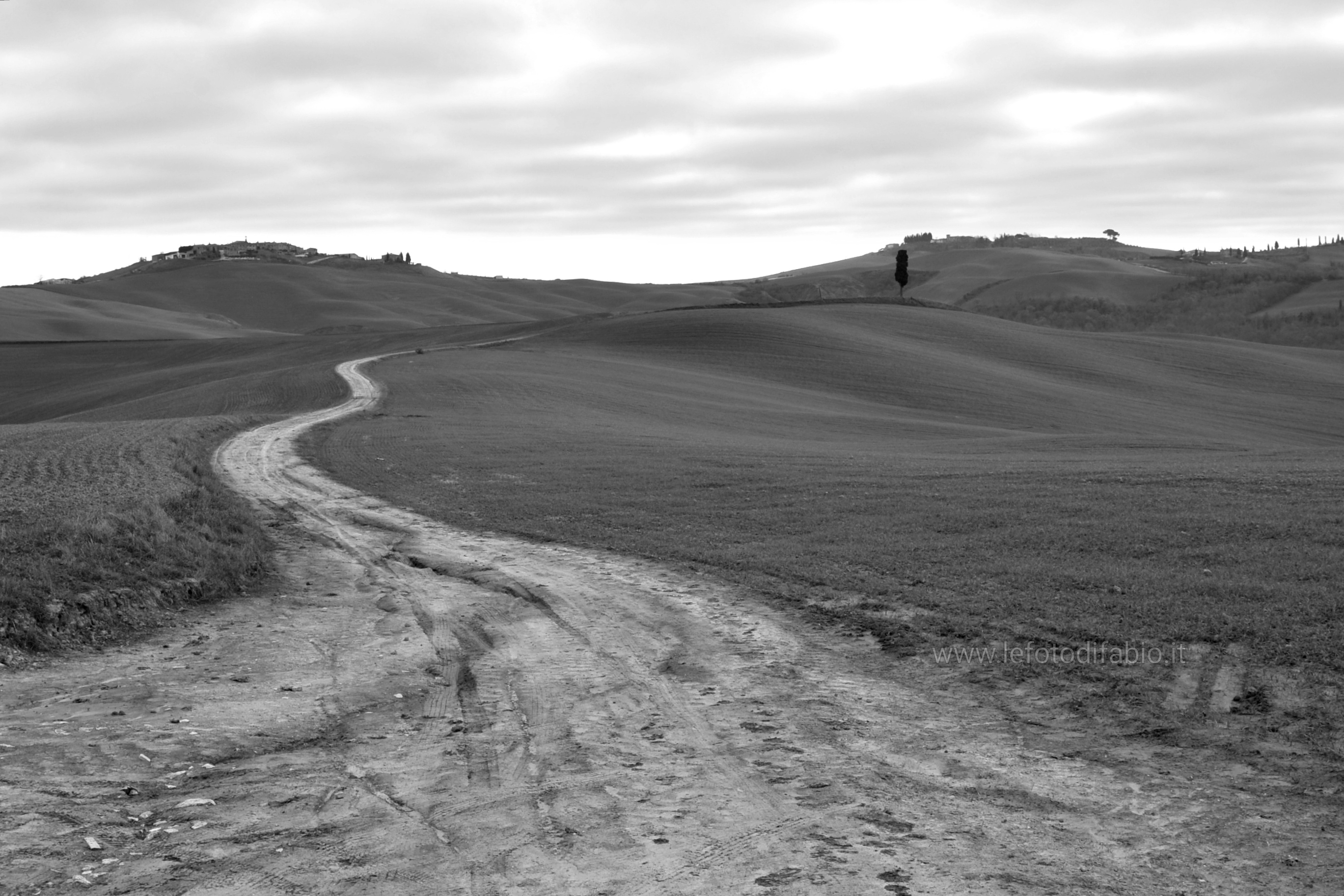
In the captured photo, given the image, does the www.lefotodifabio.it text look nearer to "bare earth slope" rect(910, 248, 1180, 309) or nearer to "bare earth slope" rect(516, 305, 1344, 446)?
"bare earth slope" rect(516, 305, 1344, 446)

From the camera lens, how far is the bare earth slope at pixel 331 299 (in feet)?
566

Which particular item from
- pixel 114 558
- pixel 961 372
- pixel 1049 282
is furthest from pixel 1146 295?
pixel 114 558

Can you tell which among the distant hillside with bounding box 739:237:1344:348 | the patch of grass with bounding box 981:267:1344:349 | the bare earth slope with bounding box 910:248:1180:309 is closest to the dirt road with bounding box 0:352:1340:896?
the distant hillside with bounding box 739:237:1344:348

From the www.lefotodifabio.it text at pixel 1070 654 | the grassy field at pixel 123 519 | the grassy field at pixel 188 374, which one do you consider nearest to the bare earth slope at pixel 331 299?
the grassy field at pixel 188 374

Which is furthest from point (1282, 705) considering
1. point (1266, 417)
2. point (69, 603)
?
point (1266, 417)

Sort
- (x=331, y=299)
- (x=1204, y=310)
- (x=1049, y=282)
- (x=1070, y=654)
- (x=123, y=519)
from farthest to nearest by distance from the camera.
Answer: (x=331, y=299) < (x=1049, y=282) < (x=1204, y=310) < (x=123, y=519) < (x=1070, y=654)

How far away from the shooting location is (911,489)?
763 inches

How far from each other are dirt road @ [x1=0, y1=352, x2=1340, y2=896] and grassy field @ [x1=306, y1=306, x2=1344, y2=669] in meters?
2.16

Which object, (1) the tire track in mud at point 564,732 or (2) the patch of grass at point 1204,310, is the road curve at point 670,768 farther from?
(2) the patch of grass at point 1204,310

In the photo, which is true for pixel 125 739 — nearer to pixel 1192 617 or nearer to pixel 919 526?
pixel 1192 617

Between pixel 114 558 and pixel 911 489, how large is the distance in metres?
12.4

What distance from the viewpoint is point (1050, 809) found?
7.03m

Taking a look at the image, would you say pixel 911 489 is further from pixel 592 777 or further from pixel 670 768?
pixel 592 777

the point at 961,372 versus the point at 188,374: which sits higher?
the point at 961,372
